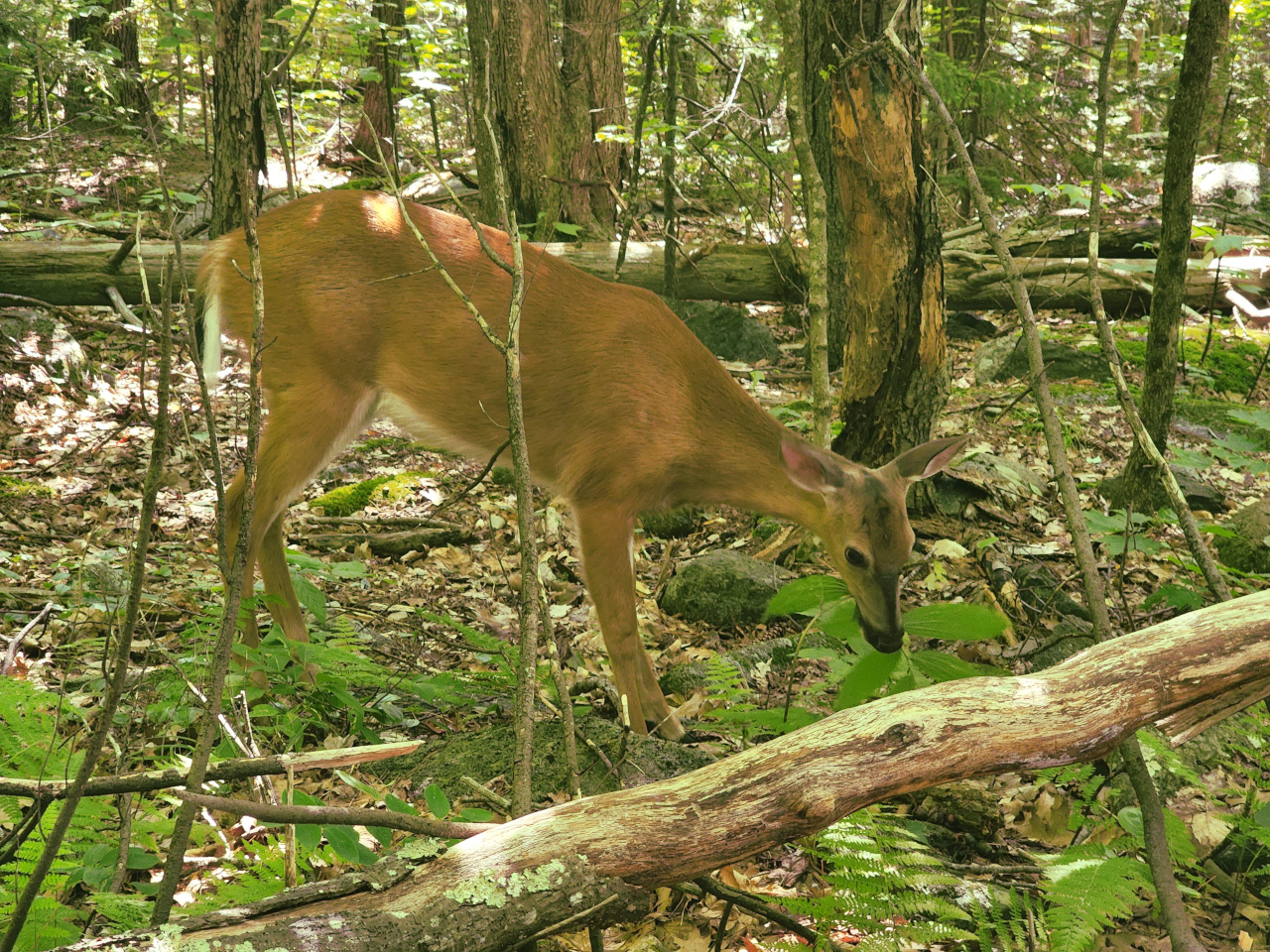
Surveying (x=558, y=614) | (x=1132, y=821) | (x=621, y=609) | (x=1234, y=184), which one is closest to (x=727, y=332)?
(x=558, y=614)

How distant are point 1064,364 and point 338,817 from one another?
8307 mm

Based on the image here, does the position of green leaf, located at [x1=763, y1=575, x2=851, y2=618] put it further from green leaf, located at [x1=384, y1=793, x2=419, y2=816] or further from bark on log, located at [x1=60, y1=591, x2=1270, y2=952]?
green leaf, located at [x1=384, y1=793, x2=419, y2=816]

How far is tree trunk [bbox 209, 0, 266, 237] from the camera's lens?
4.46 m

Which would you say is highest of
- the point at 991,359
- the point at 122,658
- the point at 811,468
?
the point at 122,658

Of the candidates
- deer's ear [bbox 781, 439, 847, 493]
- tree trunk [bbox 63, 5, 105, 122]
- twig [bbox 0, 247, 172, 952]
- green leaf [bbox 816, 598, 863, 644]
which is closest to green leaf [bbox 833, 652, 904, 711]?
green leaf [bbox 816, 598, 863, 644]

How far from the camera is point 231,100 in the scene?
6.12 m

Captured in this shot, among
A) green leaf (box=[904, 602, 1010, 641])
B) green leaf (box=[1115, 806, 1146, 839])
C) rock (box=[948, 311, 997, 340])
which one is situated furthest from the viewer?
rock (box=[948, 311, 997, 340])

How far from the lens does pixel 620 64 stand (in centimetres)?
1052

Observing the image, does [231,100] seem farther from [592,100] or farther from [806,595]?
[806,595]

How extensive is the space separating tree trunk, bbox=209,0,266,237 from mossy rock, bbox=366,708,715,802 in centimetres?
243

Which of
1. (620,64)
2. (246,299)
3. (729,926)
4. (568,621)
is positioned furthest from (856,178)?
(620,64)

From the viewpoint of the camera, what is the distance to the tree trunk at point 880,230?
5.23 metres

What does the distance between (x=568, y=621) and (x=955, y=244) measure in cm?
658

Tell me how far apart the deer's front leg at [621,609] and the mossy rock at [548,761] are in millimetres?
548
